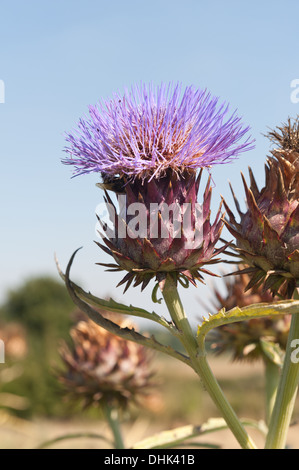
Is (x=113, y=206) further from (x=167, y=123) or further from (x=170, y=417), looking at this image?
(x=170, y=417)

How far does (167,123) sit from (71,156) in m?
0.26

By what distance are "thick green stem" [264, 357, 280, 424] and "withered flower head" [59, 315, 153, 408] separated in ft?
2.85

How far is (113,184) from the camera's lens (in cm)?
140

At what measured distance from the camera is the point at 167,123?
136 centimetres

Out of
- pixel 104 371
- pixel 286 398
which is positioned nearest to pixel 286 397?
pixel 286 398

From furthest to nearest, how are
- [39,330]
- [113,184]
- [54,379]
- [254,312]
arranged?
[39,330], [54,379], [113,184], [254,312]

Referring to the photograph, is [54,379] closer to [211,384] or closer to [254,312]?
[211,384]

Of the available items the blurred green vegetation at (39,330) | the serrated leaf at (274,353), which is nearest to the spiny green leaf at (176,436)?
the serrated leaf at (274,353)

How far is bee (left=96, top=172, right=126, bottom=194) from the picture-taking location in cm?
139

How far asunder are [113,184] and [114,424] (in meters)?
1.47

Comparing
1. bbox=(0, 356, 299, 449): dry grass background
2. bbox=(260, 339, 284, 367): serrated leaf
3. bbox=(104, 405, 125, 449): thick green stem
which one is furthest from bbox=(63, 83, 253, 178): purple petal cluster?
bbox=(0, 356, 299, 449): dry grass background

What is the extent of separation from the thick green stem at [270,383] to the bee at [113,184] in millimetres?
1019

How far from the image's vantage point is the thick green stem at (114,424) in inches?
94.0
